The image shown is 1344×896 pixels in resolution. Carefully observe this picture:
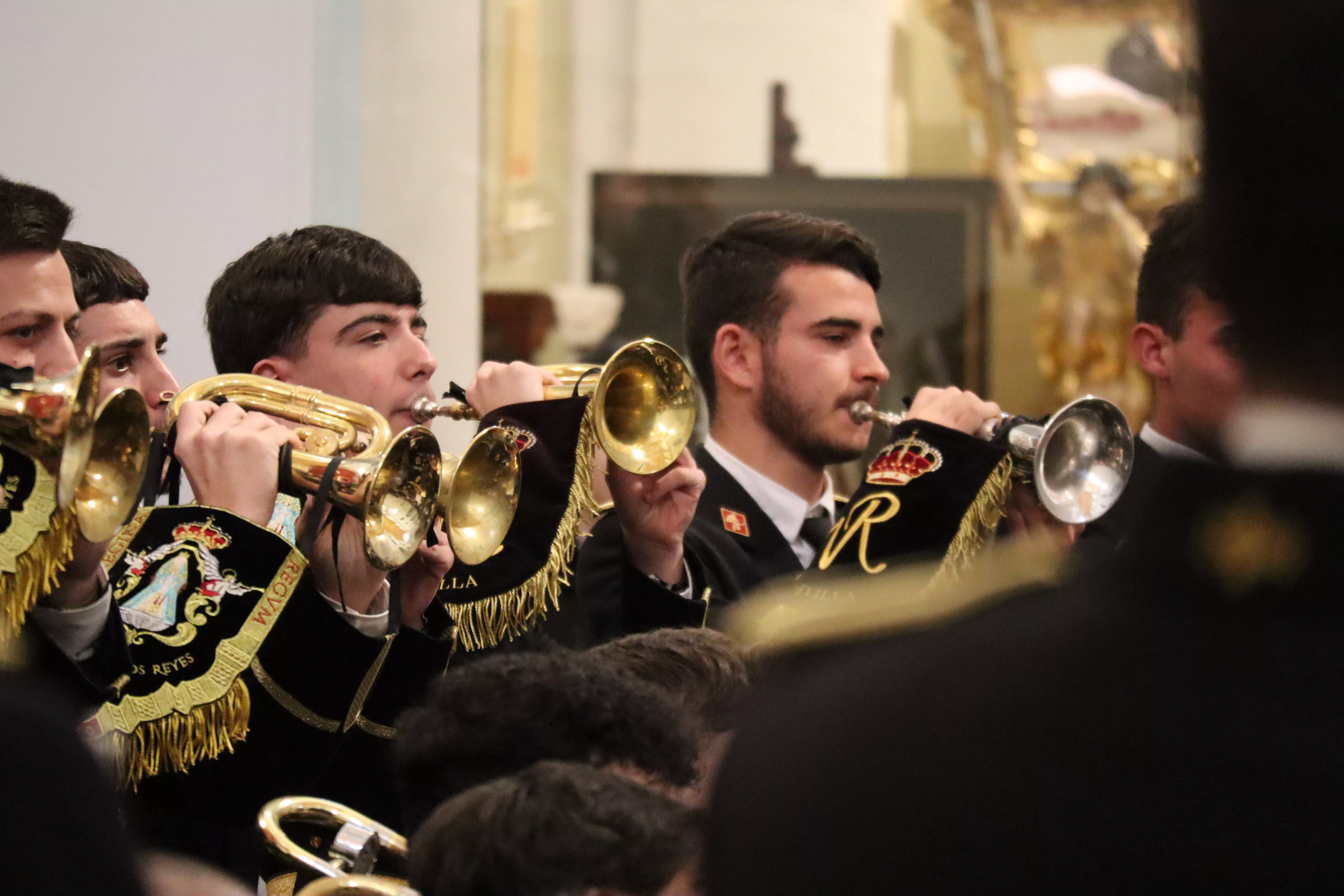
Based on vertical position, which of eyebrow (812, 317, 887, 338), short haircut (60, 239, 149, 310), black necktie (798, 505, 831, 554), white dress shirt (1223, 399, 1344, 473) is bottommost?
black necktie (798, 505, 831, 554)

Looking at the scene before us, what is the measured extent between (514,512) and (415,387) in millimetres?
381

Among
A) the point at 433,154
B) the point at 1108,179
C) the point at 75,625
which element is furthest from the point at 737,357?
the point at 1108,179

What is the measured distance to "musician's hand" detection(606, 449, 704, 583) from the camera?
10.5 ft

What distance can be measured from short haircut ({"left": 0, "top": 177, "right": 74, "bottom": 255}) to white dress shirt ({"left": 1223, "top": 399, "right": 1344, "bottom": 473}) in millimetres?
2176

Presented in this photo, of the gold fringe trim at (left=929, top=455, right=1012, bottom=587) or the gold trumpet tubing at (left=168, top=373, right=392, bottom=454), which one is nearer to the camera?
the gold trumpet tubing at (left=168, top=373, right=392, bottom=454)

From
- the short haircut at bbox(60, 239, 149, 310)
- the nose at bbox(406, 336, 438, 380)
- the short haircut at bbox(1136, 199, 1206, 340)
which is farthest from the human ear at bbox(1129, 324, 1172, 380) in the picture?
the short haircut at bbox(60, 239, 149, 310)

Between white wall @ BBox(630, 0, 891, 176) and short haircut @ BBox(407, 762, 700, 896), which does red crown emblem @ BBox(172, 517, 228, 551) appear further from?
white wall @ BBox(630, 0, 891, 176)

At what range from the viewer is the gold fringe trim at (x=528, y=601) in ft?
9.43

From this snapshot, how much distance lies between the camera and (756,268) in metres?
3.87

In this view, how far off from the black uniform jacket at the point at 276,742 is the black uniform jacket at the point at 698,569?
1.92 feet

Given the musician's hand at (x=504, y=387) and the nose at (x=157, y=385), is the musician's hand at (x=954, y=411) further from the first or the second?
the nose at (x=157, y=385)

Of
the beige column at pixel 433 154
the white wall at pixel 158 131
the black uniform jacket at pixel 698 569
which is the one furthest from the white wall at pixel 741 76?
the black uniform jacket at pixel 698 569

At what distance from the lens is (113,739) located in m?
2.22

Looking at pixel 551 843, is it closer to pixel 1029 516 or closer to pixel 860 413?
pixel 1029 516
